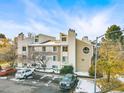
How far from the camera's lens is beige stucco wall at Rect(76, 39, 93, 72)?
1821 inches

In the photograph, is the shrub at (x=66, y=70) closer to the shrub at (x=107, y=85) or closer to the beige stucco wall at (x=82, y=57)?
the beige stucco wall at (x=82, y=57)

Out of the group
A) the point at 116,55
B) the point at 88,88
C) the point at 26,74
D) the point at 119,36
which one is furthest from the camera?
the point at 119,36

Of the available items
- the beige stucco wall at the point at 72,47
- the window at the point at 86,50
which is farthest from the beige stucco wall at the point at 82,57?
the beige stucco wall at the point at 72,47

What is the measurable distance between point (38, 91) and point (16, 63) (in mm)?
26025

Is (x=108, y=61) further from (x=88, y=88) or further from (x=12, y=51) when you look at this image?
(x=12, y=51)

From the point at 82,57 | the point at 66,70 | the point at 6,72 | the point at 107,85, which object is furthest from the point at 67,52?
the point at 107,85

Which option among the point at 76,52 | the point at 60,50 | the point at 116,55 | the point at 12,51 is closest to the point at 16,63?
the point at 12,51

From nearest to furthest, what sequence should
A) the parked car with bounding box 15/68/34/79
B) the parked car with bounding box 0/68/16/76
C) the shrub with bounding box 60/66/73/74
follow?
the parked car with bounding box 15/68/34/79 < the parked car with bounding box 0/68/16/76 < the shrub with bounding box 60/66/73/74

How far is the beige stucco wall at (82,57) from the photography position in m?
46.2

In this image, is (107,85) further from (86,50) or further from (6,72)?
(6,72)

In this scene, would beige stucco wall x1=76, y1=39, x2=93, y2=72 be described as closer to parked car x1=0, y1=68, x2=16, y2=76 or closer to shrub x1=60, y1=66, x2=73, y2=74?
shrub x1=60, y1=66, x2=73, y2=74

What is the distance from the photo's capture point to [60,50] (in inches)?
1871

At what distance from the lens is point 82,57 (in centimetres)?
4666

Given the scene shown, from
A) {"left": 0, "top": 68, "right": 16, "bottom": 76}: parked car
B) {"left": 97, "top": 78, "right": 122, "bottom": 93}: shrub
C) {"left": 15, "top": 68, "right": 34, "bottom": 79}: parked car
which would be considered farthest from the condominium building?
{"left": 97, "top": 78, "right": 122, "bottom": 93}: shrub
